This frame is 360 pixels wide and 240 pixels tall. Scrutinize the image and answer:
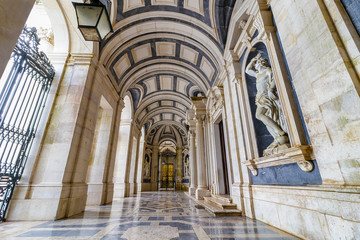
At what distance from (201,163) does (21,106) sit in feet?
24.9

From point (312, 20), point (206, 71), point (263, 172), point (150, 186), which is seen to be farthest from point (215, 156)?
point (150, 186)

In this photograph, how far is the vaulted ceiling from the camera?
5.76 metres

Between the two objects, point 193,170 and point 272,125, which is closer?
point 272,125

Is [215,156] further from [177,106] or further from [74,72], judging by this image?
[177,106]

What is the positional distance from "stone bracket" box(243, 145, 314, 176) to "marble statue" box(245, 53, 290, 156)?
0.50ft

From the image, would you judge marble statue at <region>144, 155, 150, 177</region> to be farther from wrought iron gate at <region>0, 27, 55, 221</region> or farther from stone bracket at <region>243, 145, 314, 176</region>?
stone bracket at <region>243, 145, 314, 176</region>

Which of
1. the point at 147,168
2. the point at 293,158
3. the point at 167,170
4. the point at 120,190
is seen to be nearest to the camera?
the point at 293,158

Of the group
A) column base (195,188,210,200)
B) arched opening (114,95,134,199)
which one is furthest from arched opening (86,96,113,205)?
column base (195,188,210,200)

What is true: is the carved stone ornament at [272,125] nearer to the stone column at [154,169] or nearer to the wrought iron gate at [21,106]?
the wrought iron gate at [21,106]

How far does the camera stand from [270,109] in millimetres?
3240

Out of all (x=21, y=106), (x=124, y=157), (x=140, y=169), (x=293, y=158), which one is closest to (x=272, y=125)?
(x=293, y=158)

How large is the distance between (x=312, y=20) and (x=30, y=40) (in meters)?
6.06

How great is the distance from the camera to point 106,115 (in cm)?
760

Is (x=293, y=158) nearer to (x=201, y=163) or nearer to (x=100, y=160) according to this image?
(x=201, y=163)
